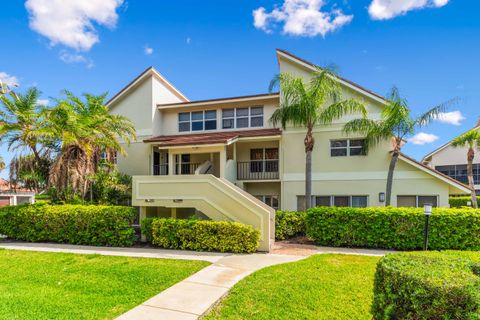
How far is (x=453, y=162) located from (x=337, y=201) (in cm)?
2367

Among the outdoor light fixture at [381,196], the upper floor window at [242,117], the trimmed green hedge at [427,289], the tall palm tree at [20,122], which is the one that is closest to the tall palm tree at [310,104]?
the upper floor window at [242,117]

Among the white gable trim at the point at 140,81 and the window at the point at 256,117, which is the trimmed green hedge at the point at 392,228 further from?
the white gable trim at the point at 140,81

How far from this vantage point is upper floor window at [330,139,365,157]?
601 inches

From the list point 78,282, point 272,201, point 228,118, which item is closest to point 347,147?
point 272,201

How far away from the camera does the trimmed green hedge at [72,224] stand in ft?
39.0

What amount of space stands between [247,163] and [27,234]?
11938 millimetres

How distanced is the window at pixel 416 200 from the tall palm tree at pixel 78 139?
15952mm

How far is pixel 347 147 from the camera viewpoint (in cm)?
1545

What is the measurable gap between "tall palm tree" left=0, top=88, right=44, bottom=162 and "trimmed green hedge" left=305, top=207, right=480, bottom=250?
13.9 meters

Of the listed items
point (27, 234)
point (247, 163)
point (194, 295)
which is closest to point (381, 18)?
point (247, 163)

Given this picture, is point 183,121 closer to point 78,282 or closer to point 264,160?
point 264,160

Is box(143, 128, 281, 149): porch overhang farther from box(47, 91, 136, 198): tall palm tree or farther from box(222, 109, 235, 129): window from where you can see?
box(47, 91, 136, 198): tall palm tree

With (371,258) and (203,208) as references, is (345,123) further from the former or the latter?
(203,208)

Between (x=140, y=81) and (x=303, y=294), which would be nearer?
(x=303, y=294)
